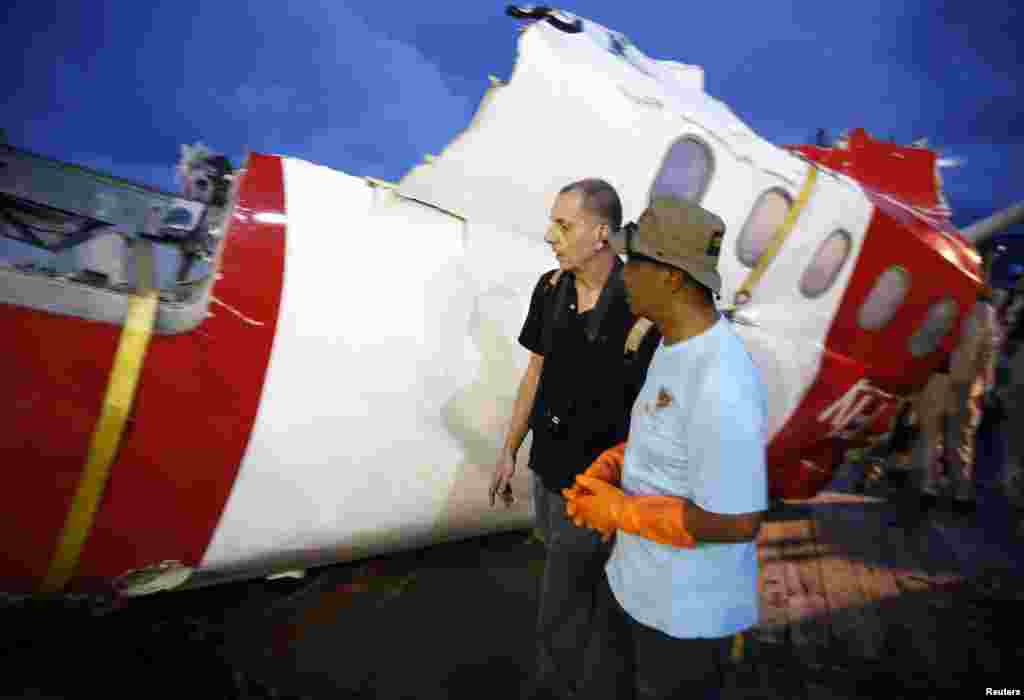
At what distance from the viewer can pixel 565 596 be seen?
6.19 ft

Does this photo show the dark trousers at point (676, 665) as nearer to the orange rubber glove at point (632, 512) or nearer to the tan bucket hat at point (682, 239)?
the orange rubber glove at point (632, 512)

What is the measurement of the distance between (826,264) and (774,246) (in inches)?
21.9

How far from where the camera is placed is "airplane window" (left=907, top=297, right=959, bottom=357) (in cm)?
421

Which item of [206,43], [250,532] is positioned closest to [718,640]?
[250,532]

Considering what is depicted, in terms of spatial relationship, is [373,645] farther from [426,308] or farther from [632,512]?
[632,512]

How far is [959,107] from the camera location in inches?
3580

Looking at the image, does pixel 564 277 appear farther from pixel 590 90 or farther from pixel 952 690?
Result: pixel 952 690

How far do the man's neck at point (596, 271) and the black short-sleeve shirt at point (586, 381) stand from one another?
1.2 inches

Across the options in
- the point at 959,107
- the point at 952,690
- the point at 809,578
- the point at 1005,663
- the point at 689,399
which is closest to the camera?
the point at 689,399

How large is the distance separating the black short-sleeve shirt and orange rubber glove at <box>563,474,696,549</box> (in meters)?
0.33

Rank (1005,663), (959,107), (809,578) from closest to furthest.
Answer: (1005,663) → (809,578) → (959,107)

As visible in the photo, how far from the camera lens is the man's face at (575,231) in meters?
1.78

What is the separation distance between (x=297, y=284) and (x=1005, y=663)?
3.65 metres

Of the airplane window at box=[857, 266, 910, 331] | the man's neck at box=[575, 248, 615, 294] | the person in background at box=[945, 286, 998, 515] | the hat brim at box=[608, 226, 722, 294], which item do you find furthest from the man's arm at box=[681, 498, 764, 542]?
the person in background at box=[945, 286, 998, 515]
